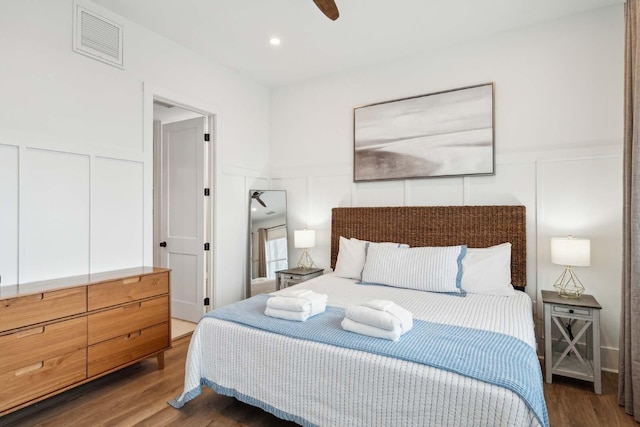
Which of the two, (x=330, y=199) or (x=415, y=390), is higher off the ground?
(x=330, y=199)

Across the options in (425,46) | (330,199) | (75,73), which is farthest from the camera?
(330,199)

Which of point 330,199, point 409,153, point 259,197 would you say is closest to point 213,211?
point 259,197

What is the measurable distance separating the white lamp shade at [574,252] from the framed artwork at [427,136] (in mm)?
904

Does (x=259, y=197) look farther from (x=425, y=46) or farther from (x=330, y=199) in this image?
(x=425, y=46)

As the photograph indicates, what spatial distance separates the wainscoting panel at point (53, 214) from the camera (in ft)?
7.80

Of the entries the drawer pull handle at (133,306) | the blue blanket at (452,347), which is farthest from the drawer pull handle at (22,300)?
the blue blanket at (452,347)

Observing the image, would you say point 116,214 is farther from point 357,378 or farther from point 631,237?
point 631,237

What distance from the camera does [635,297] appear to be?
2.17 metres

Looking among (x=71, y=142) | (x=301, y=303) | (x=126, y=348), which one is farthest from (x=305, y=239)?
(x=71, y=142)

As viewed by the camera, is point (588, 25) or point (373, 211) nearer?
point (588, 25)

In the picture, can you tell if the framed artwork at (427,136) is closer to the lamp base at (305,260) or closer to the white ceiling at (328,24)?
the white ceiling at (328,24)

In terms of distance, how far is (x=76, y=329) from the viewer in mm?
2271

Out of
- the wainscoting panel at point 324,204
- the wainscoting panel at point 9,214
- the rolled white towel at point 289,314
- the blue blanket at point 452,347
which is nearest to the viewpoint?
the blue blanket at point 452,347

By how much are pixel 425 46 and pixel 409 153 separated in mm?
1067
